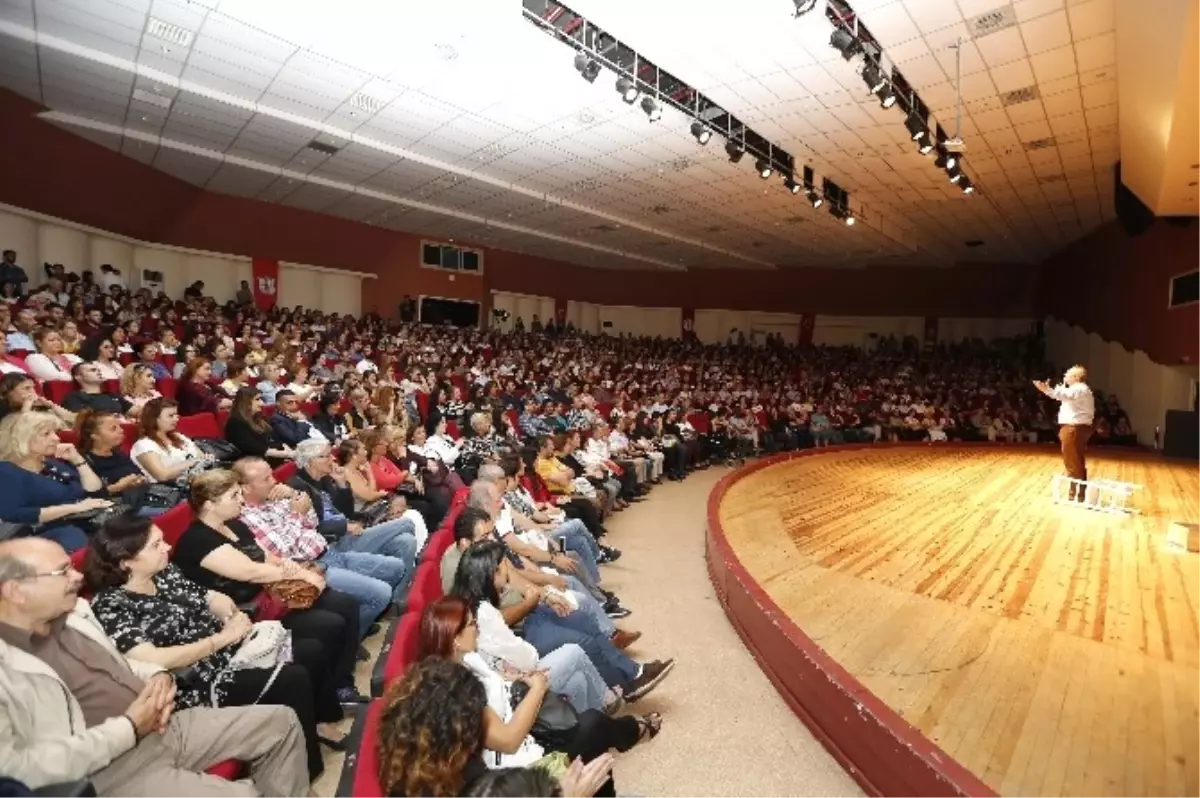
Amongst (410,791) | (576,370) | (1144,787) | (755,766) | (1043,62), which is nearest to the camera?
(410,791)

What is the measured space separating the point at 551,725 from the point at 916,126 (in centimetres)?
675

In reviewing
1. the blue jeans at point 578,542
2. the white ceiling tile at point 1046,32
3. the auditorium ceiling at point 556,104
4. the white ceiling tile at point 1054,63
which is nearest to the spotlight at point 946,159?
the auditorium ceiling at point 556,104

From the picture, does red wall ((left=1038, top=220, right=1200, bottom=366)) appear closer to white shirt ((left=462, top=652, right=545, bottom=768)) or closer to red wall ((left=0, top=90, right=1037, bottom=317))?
red wall ((left=0, top=90, right=1037, bottom=317))

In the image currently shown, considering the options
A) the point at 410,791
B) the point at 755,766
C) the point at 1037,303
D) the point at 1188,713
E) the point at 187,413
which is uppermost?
the point at 1037,303

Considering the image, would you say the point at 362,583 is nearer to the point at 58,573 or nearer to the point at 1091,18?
the point at 58,573

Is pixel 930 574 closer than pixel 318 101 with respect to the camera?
Yes

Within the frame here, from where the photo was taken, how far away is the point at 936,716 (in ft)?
7.80

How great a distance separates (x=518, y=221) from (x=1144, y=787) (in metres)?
12.1

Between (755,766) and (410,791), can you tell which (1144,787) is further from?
(410,791)

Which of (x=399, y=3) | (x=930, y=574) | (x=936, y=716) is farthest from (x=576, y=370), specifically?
(x=936, y=716)

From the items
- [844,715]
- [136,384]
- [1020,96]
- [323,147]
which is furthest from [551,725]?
[323,147]

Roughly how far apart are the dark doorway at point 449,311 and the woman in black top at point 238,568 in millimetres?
12541

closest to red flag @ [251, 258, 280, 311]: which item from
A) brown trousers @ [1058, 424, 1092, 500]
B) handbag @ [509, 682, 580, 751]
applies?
handbag @ [509, 682, 580, 751]

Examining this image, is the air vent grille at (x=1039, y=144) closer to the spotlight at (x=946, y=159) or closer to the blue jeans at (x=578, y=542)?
the spotlight at (x=946, y=159)
